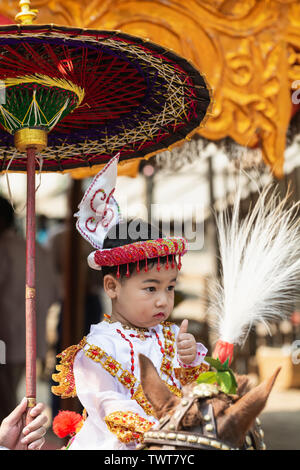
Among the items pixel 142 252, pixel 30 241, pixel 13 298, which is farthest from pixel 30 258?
pixel 13 298

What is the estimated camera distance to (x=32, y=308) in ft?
4.82

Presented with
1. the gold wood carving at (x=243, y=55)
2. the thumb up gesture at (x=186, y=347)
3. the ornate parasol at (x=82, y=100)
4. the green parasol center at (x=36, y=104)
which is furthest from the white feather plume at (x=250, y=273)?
the gold wood carving at (x=243, y=55)

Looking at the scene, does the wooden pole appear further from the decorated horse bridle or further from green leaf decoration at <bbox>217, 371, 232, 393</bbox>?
green leaf decoration at <bbox>217, 371, 232, 393</bbox>

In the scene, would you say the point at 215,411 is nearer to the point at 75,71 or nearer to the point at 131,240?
the point at 131,240

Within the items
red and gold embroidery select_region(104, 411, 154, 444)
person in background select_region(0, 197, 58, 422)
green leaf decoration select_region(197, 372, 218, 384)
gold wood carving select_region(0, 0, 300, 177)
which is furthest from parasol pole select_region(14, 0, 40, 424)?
person in background select_region(0, 197, 58, 422)

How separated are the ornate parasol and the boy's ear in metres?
0.33

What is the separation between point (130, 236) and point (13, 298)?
2.00 metres

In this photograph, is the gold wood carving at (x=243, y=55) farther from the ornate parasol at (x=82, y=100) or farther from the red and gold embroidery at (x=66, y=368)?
the red and gold embroidery at (x=66, y=368)

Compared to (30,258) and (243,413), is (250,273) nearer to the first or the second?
(243,413)

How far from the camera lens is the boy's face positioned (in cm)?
171

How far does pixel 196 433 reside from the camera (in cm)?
111

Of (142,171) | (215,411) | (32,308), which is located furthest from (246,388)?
(142,171)

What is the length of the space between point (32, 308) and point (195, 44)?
2.24m

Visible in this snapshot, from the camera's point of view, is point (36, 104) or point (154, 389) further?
point (36, 104)
